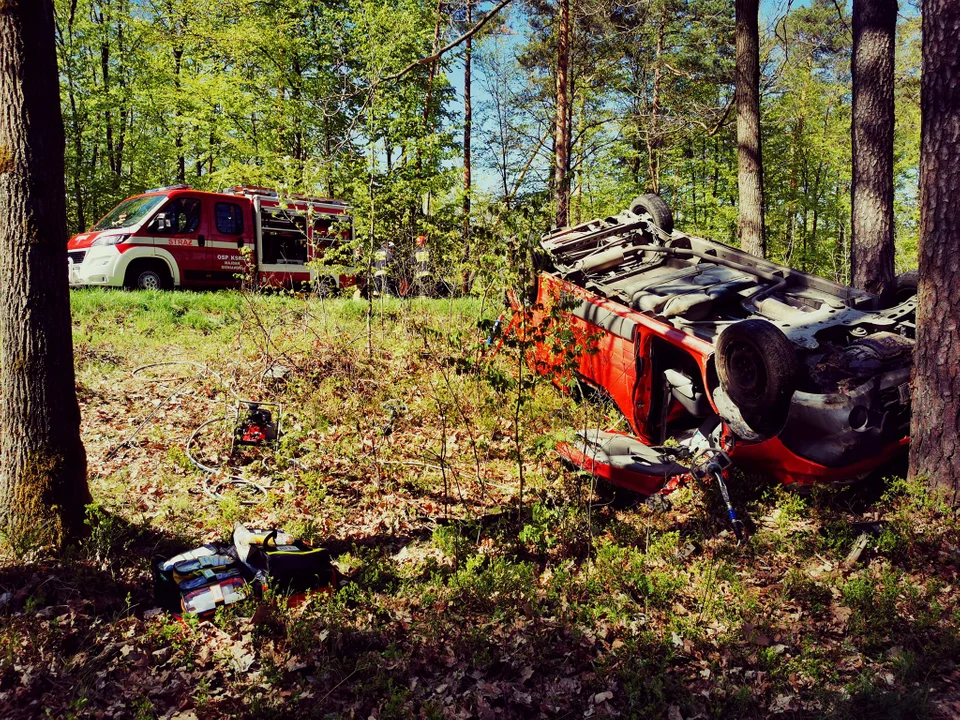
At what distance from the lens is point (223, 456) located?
5781 mm

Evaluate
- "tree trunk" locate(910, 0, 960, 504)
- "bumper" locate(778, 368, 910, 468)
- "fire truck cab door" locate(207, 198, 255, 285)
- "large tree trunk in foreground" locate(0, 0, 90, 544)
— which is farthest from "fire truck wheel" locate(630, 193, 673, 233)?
"fire truck cab door" locate(207, 198, 255, 285)

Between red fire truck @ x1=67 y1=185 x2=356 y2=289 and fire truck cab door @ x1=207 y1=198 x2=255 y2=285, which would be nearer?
red fire truck @ x1=67 y1=185 x2=356 y2=289

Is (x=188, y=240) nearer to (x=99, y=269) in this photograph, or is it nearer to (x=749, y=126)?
(x=99, y=269)

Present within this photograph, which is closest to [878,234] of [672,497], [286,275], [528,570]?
[672,497]

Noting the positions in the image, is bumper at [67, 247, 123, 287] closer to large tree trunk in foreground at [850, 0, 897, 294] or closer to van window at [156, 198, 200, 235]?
van window at [156, 198, 200, 235]

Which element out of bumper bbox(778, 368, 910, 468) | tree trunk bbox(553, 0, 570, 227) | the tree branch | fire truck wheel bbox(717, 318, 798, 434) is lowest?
bumper bbox(778, 368, 910, 468)

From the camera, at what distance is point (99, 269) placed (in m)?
11.8

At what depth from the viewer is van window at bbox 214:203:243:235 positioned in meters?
13.8

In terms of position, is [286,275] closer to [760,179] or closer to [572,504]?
[760,179]

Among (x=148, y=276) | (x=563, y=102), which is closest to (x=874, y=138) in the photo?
(x=563, y=102)

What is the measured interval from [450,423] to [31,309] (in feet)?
13.0

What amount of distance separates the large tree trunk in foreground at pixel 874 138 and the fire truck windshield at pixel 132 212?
12137 mm

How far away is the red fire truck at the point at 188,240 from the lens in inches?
471

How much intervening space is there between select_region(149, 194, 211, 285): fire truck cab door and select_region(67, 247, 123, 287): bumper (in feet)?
2.98
